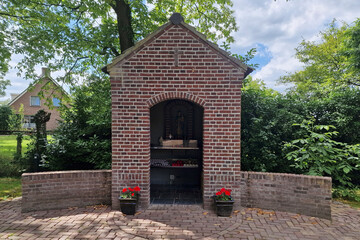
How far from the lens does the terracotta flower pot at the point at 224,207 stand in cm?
450

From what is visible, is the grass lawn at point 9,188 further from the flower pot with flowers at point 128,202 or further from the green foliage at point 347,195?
the green foliage at point 347,195

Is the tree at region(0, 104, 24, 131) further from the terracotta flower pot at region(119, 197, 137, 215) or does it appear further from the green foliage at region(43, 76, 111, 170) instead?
the terracotta flower pot at region(119, 197, 137, 215)

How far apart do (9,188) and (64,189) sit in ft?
11.7

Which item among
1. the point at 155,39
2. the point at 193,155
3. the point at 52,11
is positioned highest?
the point at 52,11

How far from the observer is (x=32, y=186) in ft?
15.7

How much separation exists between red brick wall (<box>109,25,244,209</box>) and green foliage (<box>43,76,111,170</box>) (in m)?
2.35

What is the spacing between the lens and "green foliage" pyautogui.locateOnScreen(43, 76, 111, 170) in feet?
22.0

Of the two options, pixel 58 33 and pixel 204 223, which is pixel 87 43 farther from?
pixel 204 223

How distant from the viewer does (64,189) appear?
Answer: 4.94m

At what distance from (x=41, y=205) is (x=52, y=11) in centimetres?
766

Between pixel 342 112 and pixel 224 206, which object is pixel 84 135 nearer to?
pixel 224 206

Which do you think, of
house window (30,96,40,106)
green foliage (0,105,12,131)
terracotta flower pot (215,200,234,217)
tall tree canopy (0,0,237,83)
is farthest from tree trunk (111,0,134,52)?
house window (30,96,40,106)

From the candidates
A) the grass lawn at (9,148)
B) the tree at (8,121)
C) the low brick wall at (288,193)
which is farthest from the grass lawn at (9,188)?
the tree at (8,121)

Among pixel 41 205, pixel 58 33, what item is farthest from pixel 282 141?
pixel 58 33
